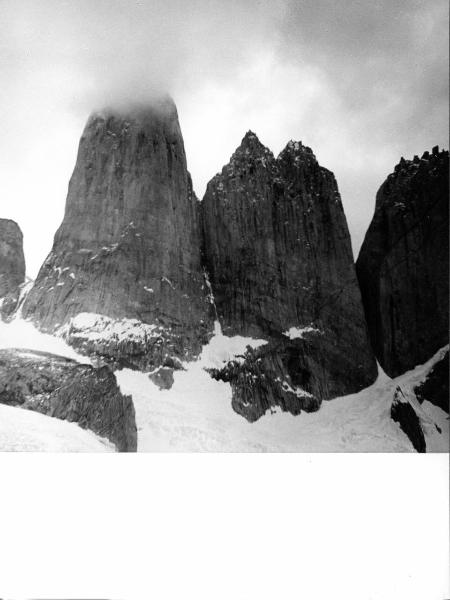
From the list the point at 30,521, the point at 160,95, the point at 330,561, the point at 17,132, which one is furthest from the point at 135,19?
the point at 330,561

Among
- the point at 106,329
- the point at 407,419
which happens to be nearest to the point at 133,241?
the point at 106,329

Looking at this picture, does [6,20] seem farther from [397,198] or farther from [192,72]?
[397,198]

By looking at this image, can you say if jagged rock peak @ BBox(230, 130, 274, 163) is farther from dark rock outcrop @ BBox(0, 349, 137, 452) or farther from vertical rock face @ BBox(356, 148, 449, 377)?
dark rock outcrop @ BBox(0, 349, 137, 452)

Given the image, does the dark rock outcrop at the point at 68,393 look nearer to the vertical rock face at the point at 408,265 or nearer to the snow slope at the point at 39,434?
the snow slope at the point at 39,434

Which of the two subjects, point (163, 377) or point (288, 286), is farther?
point (288, 286)

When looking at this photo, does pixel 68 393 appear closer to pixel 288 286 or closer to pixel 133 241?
pixel 133 241

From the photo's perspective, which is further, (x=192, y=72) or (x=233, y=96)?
(x=233, y=96)
